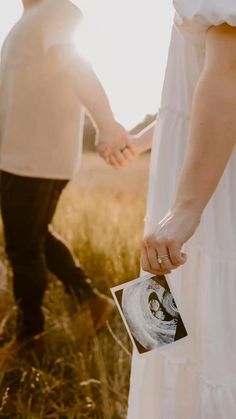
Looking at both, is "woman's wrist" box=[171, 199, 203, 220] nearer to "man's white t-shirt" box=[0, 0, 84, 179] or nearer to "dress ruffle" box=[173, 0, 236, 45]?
"dress ruffle" box=[173, 0, 236, 45]

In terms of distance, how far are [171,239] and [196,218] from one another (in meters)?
0.05

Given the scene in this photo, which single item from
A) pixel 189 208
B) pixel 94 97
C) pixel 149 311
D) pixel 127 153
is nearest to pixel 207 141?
pixel 189 208

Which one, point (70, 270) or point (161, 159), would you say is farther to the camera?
point (70, 270)

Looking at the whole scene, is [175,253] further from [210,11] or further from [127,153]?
[127,153]

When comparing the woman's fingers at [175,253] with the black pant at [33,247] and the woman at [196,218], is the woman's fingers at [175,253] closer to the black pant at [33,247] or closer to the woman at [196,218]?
the woman at [196,218]

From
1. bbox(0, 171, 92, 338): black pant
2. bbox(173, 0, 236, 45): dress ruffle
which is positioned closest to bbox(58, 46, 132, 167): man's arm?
bbox(0, 171, 92, 338): black pant

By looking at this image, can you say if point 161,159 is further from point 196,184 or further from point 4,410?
point 4,410

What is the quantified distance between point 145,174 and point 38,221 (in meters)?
3.02

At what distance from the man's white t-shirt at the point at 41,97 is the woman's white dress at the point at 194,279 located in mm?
938

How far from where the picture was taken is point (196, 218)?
1.25 m

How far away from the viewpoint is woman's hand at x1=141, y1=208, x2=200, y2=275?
4.08 ft

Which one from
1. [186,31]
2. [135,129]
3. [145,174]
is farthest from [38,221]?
[145,174]

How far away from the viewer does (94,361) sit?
2.51 metres

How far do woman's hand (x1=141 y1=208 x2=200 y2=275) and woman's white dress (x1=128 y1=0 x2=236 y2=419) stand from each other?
19cm
